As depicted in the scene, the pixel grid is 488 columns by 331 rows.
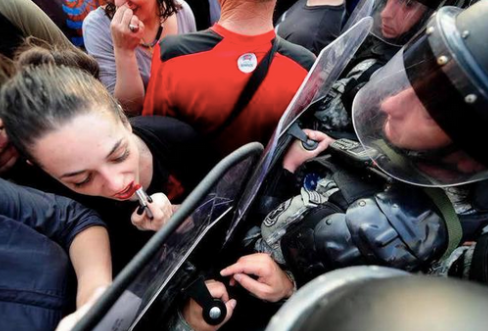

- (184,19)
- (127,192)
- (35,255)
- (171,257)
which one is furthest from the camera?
(184,19)

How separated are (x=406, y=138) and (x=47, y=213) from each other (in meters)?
1.10

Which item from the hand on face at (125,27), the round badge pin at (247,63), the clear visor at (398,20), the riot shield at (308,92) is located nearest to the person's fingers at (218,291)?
the riot shield at (308,92)

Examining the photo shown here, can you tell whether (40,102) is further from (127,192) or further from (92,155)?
(127,192)

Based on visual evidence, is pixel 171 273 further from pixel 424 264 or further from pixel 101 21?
pixel 101 21

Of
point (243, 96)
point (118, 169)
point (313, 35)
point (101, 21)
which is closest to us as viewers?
point (118, 169)

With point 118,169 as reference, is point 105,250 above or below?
below

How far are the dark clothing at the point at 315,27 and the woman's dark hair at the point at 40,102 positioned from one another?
129 centimetres

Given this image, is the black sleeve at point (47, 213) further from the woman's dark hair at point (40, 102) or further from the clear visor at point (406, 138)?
the clear visor at point (406, 138)

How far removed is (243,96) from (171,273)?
70cm

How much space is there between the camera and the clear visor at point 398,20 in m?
1.54

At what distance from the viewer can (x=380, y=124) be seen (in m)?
1.06

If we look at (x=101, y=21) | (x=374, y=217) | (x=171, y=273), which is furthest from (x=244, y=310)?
(x=101, y=21)

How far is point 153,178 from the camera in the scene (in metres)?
1.24

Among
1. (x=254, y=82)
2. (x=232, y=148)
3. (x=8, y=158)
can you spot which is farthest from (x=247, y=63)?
(x=8, y=158)
